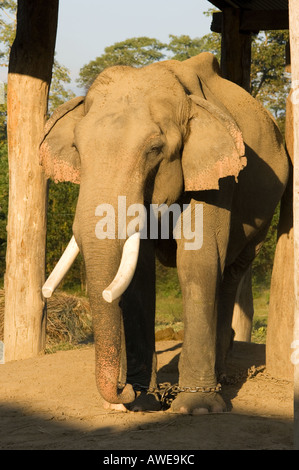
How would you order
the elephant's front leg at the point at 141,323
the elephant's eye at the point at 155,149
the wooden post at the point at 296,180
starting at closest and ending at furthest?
the wooden post at the point at 296,180
the elephant's eye at the point at 155,149
the elephant's front leg at the point at 141,323

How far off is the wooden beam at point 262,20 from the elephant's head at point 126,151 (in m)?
3.82

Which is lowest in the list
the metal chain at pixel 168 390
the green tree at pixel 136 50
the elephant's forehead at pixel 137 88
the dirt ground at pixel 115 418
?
the dirt ground at pixel 115 418

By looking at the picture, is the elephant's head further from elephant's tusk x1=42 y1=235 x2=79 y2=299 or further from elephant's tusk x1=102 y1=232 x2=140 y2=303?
elephant's tusk x1=42 y1=235 x2=79 y2=299

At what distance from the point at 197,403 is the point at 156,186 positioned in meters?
1.50

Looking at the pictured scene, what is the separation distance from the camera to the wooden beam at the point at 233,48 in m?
9.64

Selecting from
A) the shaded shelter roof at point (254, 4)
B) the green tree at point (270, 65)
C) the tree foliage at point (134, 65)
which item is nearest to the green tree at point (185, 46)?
the tree foliage at point (134, 65)

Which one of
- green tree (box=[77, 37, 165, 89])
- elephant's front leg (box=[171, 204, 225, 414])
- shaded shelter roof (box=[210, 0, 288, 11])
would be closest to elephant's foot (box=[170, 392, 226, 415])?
elephant's front leg (box=[171, 204, 225, 414])

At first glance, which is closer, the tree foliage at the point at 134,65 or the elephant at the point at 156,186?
the elephant at the point at 156,186

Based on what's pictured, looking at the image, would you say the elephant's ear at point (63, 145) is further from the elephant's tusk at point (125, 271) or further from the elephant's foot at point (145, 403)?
the elephant's foot at point (145, 403)

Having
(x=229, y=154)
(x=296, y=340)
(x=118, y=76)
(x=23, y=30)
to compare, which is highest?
(x=23, y=30)

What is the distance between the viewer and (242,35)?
9703mm
